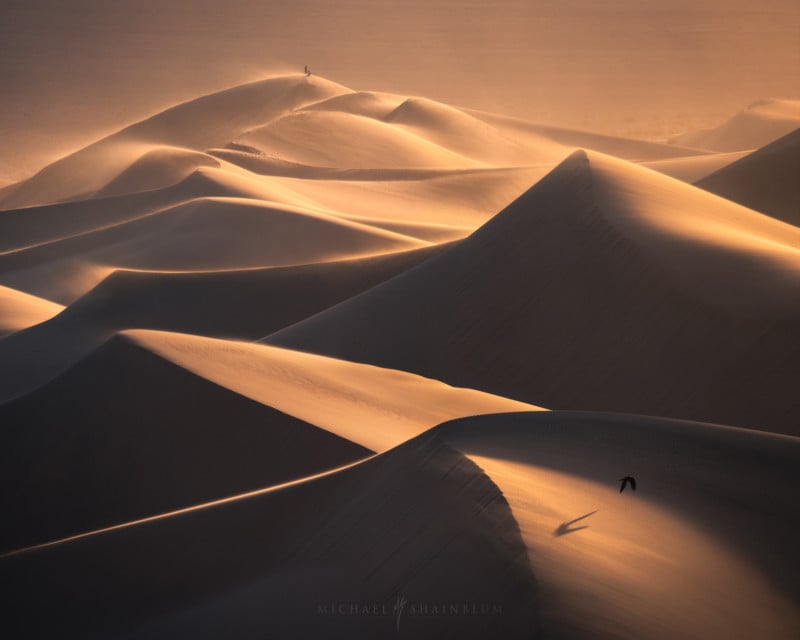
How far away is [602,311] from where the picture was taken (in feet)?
30.3

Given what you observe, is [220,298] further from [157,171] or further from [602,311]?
[157,171]

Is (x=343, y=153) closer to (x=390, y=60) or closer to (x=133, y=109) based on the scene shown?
(x=133, y=109)

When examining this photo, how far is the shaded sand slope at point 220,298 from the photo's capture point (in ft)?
41.4

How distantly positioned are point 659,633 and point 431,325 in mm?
6206

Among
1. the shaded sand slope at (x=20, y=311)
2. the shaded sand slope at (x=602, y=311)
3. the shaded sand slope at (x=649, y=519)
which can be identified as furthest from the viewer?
the shaded sand slope at (x=20, y=311)

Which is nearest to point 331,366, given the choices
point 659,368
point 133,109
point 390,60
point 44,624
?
point 659,368

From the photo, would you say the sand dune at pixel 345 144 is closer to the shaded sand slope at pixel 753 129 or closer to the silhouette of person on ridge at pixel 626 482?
the shaded sand slope at pixel 753 129

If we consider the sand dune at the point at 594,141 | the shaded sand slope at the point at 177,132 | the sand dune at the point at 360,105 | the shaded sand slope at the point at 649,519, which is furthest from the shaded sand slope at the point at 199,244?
the sand dune at the point at 594,141

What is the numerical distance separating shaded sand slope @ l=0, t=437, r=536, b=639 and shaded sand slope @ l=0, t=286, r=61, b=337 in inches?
285

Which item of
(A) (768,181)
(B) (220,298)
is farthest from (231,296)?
(A) (768,181)

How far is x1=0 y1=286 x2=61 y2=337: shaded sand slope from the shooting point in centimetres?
1275

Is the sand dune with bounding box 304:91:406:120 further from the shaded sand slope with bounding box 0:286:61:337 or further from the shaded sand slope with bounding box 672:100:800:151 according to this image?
the shaded sand slope with bounding box 0:286:61:337

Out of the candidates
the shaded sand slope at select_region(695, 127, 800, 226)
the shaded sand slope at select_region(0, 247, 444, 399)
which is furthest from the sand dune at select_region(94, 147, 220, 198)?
the shaded sand slope at select_region(695, 127, 800, 226)

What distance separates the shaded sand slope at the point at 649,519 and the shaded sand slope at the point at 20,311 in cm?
800
